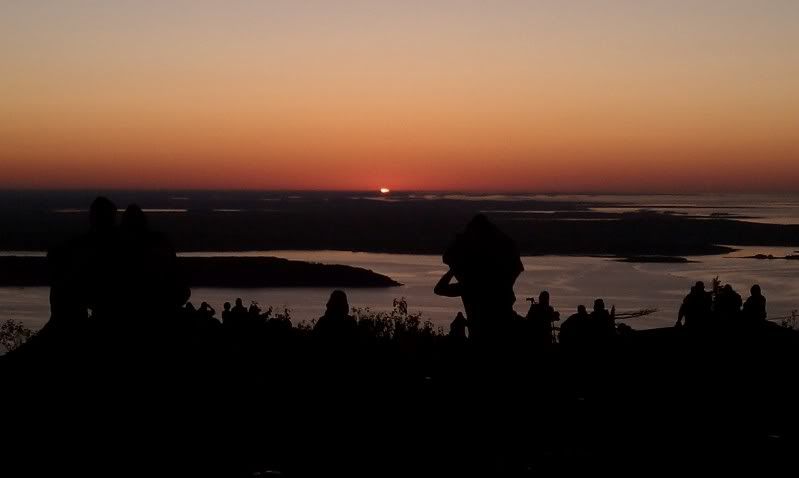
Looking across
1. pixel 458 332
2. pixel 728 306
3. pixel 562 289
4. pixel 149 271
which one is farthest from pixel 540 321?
pixel 562 289

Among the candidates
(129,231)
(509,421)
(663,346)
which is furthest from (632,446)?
(663,346)

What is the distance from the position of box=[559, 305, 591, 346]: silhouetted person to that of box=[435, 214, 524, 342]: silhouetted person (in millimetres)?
3848

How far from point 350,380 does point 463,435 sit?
1.06m

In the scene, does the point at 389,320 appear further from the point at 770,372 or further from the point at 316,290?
the point at 316,290

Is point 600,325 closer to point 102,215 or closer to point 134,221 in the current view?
point 134,221

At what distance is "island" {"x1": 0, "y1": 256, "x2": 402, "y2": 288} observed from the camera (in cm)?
5484

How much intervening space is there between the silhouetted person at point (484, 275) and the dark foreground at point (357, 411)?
0.90ft

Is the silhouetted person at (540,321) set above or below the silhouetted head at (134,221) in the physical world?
below

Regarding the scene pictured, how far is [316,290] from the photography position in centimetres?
5294

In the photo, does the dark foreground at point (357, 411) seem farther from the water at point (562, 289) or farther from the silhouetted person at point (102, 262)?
the water at point (562, 289)

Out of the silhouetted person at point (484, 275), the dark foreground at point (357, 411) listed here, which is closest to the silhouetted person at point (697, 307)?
the dark foreground at point (357, 411)

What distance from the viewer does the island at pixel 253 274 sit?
54.8 m

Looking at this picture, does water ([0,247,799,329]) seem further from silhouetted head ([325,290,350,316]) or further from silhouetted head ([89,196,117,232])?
silhouetted head ([89,196,117,232])

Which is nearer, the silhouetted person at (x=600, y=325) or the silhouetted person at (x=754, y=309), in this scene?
the silhouetted person at (x=600, y=325)
